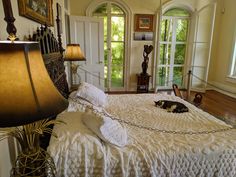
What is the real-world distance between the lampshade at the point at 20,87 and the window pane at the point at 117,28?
191 inches

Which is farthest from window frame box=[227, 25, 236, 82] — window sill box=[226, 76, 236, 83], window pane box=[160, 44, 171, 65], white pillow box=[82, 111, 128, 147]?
white pillow box=[82, 111, 128, 147]

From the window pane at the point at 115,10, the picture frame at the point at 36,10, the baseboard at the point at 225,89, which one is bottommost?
the baseboard at the point at 225,89

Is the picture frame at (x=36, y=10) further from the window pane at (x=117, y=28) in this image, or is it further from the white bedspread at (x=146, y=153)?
the window pane at (x=117, y=28)

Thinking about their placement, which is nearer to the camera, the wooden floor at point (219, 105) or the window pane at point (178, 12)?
the wooden floor at point (219, 105)

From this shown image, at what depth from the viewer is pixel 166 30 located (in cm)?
563

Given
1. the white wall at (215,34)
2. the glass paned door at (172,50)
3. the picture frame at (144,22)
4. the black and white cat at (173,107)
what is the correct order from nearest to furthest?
the black and white cat at (173,107), the white wall at (215,34), the picture frame at (144,22), the glass paned door at (172,50)

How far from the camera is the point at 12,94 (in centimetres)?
68

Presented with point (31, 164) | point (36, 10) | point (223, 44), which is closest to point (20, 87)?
point (31, 164)

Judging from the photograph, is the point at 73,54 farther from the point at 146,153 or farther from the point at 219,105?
the point at 219,105

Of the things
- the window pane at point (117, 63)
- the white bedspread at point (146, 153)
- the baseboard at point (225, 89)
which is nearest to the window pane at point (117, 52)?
the window pane at point (117, 63)

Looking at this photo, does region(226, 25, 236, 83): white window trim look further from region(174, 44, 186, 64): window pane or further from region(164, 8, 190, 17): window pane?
region(164, 8, 190, 17): window pane

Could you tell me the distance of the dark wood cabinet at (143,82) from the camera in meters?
5.24

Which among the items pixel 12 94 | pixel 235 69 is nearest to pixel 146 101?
pixel 12 94

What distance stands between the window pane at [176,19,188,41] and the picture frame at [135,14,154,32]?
0.89 metres
